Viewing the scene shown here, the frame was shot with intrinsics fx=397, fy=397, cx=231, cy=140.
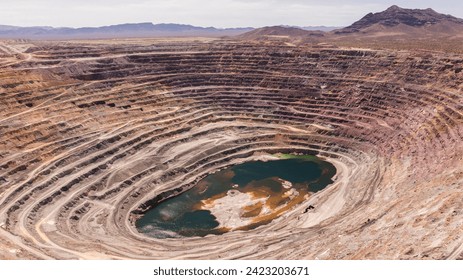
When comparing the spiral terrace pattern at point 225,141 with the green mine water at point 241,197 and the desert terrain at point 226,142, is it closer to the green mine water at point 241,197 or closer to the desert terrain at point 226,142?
the desert terrain at point 226,142

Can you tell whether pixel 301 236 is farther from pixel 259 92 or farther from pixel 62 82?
pixel 62 82

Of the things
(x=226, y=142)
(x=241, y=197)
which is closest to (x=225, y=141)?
(x=226, y=142)

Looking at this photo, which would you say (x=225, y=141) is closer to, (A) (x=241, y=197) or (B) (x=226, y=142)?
(B) (x=226, y=142)

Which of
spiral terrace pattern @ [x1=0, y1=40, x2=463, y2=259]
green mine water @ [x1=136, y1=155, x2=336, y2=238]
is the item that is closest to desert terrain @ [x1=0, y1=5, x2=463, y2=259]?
spiral terrace pattern @ [x1=0, y1=40, x2=463, y2=259]

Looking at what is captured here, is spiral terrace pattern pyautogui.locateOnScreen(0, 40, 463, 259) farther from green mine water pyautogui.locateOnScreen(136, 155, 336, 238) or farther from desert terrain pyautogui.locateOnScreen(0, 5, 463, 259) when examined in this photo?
green mine water pyautogui.locateOnScreen(136, 155, 336, 238)
